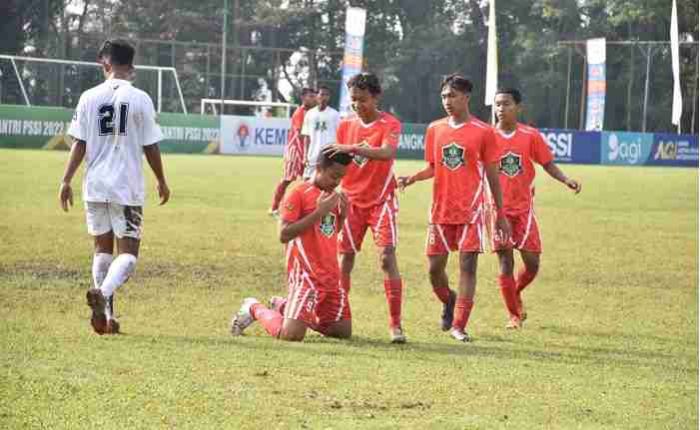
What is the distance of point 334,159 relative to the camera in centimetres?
916

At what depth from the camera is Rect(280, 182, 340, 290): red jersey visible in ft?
30.2

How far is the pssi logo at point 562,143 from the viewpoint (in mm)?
51375

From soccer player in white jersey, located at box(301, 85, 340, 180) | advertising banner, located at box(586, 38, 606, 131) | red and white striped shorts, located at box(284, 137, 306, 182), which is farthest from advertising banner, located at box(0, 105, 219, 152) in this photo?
soccer player in white jersey, located at box(301, 85, 340, 180)

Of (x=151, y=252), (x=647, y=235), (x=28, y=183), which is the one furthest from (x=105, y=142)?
(x=28, y=183)

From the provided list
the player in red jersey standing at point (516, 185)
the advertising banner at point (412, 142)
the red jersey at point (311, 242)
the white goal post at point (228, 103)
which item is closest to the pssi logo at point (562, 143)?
the advertising banner at point (412, 142)

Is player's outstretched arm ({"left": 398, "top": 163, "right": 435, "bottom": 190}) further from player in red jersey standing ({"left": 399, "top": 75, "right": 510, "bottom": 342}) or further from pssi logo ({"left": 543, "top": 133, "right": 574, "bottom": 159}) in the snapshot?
pssi logo ({"left": 543, "top": 133, "right": 574, "bottom": 159})

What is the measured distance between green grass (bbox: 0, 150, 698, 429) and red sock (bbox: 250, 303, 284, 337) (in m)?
0.12

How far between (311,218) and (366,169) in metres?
1.27

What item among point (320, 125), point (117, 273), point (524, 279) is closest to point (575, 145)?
point (320, 125)

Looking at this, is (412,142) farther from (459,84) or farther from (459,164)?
(459,84)

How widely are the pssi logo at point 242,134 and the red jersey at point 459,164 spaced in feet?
128

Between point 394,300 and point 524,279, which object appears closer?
point 394,300

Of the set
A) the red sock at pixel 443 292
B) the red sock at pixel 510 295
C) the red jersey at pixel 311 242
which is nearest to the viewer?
the red jersey at pixel 311 242

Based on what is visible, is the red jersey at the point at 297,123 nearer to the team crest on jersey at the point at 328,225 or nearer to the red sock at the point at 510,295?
the red sock at the point at 510,295
